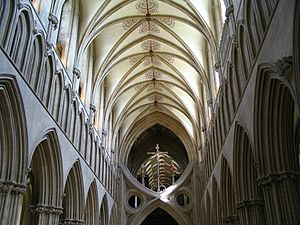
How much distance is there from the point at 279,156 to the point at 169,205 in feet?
58.2

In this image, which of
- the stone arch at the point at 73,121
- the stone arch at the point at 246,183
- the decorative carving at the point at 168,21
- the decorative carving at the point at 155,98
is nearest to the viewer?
the stone arch at the point at 246,183

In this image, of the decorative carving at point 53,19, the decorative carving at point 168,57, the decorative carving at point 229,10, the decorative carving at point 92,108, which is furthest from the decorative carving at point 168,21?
the decorative carving at point 53,19

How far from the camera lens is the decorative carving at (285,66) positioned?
7176 mm

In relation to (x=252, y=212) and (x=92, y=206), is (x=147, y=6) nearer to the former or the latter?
(x=92, y=206)

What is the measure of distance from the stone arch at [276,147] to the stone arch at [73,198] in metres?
8.81

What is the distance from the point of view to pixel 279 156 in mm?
9312

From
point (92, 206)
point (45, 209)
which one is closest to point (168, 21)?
point (92, 206)

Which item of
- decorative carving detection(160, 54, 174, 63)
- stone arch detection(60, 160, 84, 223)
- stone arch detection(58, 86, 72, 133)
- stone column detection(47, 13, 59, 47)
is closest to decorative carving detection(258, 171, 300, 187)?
stone arch detection(58, 86, 72, 133)

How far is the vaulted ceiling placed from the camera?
1766 centimetres

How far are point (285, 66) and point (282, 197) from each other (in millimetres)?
3442

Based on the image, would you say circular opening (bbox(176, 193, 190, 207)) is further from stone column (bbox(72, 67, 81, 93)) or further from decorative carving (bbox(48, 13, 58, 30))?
decorative carving (bbox(48, 13, 58, 30))

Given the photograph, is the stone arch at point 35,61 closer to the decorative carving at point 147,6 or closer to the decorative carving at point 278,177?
the decorative carving at point 278,177

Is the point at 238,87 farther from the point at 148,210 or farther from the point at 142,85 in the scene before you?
the point at 148,210

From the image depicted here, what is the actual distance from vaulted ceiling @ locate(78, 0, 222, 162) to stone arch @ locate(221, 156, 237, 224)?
15.2 feet
